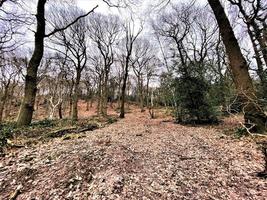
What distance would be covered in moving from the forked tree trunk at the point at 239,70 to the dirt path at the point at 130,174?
155 cm

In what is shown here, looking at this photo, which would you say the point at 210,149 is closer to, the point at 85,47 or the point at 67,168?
the point at 67,168

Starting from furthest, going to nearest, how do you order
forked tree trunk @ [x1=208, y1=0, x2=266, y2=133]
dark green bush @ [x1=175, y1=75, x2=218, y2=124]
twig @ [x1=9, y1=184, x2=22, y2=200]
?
dark green bush @ [x1=175, y1=75, x2=218, y2=124] → forked tree trunk @ [x1=208, y1=0, x2=266, y2=133] → twig @ [x1=9, y1=184, x2=22, y2=200]

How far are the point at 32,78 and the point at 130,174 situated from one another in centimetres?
741

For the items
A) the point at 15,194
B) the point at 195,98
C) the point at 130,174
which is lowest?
the point at 15,194

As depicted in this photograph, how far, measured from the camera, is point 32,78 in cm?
884

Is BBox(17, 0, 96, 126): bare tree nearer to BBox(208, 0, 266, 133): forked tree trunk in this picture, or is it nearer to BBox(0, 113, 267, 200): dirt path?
BBox(0, 113, 267, 200): dirt path

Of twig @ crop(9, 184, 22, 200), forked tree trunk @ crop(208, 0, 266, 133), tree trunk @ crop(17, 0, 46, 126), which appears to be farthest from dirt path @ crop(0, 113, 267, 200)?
tree trunk @ crop(17, 0, 46, 126)

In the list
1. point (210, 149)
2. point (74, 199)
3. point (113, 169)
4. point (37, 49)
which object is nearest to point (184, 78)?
point (210, 149)

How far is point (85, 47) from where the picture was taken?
19266mm

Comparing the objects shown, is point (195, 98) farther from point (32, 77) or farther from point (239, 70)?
point (32, 77)

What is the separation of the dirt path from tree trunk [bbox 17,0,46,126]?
4003 mm

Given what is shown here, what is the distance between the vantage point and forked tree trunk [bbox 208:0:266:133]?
631cm

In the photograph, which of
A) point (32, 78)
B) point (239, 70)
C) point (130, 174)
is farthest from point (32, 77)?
point (239, 70)

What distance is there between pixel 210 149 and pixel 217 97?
8.20 meters
